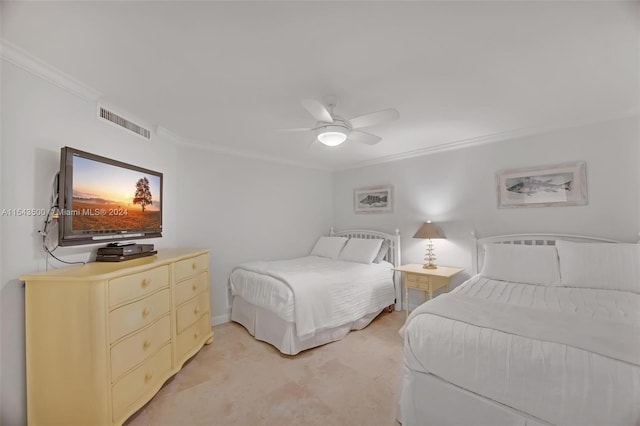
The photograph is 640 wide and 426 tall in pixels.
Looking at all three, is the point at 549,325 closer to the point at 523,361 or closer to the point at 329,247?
the point at 523,361

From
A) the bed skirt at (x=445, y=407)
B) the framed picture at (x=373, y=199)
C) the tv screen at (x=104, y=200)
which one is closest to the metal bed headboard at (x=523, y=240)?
the framed picture at (x=373, y=199)

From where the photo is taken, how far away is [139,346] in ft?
6.15

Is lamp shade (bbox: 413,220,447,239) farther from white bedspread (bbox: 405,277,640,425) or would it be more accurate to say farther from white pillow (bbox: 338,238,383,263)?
white bedspread (bbox: 405,277,640,425)

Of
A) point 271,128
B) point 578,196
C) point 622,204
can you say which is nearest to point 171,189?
point 271,128

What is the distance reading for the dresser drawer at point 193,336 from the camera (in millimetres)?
Answer: 2388

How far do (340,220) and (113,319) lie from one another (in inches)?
153

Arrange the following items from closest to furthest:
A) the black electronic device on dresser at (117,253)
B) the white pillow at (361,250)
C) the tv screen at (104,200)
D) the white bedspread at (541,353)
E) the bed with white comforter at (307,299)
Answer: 1. the white bedspread at (541,353)
2. the tv screen at (104,200)
3. the black electronic device on dresser at (117,253)
4. the bed with white comforter at (307,299)
5. the white pillow at (361,250)

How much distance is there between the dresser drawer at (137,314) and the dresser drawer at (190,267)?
0.21m

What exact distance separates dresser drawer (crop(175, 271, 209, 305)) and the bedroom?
0.70 meters

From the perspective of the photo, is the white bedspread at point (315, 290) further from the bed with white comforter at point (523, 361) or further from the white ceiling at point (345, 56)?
the white ceiling at point (345, 56)

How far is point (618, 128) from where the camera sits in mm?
2666

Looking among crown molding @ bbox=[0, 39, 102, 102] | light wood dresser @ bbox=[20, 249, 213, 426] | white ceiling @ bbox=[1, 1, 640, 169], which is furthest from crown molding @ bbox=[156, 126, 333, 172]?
light wood dresser @ bbox=[20, 249, 213, 426]

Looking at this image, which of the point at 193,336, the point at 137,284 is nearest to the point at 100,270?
the point at 137,284

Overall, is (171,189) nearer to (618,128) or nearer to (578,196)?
(578,196)
